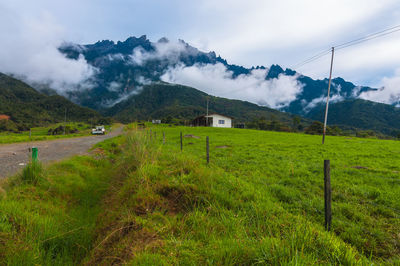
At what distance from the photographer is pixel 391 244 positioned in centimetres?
335

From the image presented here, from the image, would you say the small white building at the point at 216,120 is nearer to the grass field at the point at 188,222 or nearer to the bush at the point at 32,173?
the grass field at the point at 188,222

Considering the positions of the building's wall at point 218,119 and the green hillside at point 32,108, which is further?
the green hillside at point 32,108

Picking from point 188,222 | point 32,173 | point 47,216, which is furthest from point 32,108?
point 188,222

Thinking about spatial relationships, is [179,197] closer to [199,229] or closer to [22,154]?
[199,229]

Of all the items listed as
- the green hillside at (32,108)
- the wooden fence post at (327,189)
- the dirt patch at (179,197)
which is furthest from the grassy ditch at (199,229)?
the green hillside at (32,108)

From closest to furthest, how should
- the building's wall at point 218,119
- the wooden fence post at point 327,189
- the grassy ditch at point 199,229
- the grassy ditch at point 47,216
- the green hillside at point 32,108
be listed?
1. the grassy ditch at point 199,229
2. the grassy ditch at point 47,216
3. the wooden fence post at point 327,189
4. the building's wall at point 218,119
5. the green hillside at point 32,108

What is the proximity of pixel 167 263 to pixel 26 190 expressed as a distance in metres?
5.31

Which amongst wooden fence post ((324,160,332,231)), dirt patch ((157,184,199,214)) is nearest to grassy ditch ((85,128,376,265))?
dirt patch ((157,184,199,214))

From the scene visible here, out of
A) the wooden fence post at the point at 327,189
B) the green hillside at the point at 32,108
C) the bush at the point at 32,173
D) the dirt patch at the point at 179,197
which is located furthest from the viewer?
the green hillside at the point at 32,108

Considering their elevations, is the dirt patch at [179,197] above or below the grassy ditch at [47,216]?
above

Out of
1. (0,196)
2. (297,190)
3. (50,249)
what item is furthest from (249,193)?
(0,196)

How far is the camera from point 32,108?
5202 inches

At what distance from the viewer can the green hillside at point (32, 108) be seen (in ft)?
369

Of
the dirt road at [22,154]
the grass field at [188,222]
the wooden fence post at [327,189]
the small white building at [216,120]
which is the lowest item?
the dirt road at [22,154]
